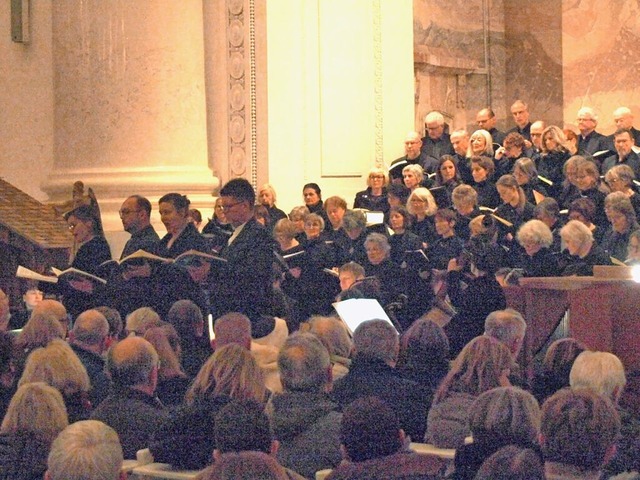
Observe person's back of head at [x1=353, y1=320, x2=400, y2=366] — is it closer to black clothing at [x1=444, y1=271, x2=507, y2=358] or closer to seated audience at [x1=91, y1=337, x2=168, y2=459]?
seated audience at [x1=91, y1=337, x2=168, y2=459]

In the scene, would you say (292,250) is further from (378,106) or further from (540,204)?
(378,106)

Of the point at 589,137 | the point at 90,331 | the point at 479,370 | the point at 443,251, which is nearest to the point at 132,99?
the point at 443,251

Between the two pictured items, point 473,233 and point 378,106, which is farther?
point 378,106

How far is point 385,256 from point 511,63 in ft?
27.1

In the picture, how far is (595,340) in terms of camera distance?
809cm

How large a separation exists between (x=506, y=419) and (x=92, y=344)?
2946 mm

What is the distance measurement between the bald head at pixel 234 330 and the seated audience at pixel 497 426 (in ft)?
7.40

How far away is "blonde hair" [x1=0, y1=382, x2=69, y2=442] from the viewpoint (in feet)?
16.1

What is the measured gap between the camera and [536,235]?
31.4 feet

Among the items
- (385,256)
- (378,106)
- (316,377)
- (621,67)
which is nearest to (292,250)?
(385,256)

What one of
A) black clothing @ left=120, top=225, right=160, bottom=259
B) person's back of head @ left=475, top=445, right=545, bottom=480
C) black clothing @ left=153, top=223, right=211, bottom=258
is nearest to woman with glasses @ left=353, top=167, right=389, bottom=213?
black clothing @ left=120, top=225, right=160, bottom=259

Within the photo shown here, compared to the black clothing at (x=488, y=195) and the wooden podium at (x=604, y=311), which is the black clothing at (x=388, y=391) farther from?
the black clothing at (x=488, y=195)

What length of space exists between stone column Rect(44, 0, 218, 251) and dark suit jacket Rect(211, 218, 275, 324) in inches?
205

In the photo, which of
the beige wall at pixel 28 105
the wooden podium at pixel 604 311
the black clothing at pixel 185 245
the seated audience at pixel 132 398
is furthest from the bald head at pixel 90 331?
the beige wall at pixel 28 105
